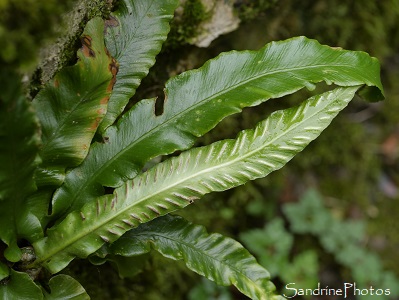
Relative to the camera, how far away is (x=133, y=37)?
128 centimetres

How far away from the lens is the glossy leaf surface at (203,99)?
1.25 m

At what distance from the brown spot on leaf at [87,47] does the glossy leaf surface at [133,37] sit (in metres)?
0.11

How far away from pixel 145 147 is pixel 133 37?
1.00ft

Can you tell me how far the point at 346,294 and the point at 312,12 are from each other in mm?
1418

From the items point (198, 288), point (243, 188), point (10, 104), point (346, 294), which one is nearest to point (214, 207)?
point (243, 188)

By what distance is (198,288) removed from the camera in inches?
86.3

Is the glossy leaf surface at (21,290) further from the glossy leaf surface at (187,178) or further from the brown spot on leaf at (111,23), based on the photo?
the brown spot on leaf at (111,23)

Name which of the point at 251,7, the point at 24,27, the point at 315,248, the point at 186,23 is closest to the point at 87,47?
the point at 24,27

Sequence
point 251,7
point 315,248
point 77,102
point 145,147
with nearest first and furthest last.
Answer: point 77,102
point 145,147
point 251,7
point 315,248

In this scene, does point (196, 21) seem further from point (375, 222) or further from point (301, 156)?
point (375, 222)

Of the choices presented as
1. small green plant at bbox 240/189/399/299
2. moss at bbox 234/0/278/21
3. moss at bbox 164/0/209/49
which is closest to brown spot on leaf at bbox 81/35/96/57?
moss at bbox 164/0/209/49

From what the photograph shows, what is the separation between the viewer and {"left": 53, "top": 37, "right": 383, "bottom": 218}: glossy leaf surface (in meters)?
1.25

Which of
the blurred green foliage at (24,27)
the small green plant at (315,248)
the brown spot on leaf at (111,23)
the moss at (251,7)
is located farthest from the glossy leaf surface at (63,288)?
the small green plant at (315,248)

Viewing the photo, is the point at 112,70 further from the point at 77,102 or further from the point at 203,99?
the point at 203,99
